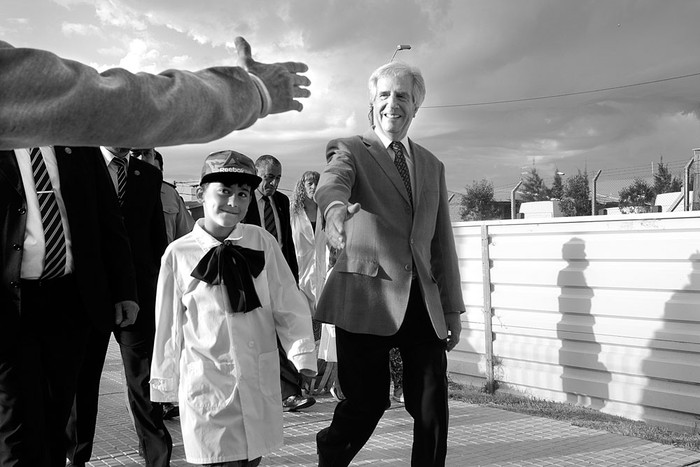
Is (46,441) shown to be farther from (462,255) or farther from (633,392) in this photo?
(462,255)

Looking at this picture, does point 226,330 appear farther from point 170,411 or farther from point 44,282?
point 170,411

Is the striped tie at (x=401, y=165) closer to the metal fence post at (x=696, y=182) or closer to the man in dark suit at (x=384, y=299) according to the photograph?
the man in dark suit at (x=384, y=299)

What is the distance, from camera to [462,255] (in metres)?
7.76

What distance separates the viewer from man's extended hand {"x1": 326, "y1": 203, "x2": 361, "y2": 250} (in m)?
3.34

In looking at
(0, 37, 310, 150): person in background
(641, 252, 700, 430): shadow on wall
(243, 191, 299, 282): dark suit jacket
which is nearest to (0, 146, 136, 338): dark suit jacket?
(0, 37, 310, 150): person in background

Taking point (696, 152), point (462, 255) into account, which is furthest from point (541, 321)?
point (696, 152)

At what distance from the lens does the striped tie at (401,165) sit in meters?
4.13

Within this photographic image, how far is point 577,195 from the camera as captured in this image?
6103cm

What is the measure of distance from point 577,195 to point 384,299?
196 ft

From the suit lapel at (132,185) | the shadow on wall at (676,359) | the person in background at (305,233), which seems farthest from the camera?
the person in background at (305,233)

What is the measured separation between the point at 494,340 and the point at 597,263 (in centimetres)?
141

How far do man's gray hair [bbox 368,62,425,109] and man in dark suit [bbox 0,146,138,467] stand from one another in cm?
151

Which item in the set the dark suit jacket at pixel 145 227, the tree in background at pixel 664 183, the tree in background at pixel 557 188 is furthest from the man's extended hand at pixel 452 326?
the tree in background at pixel 557 188

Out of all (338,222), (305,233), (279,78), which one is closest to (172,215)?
(305,233)
